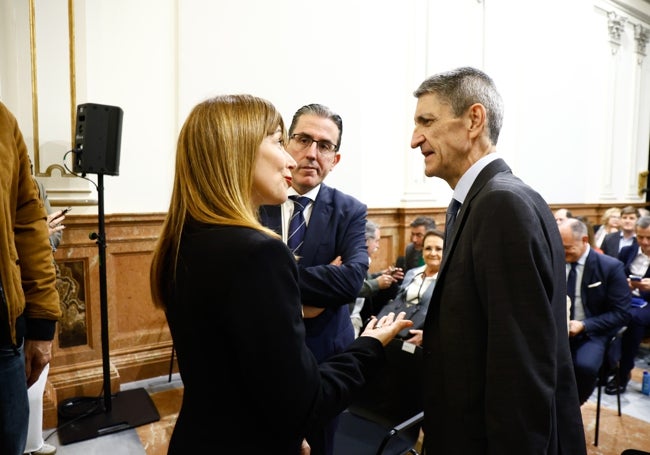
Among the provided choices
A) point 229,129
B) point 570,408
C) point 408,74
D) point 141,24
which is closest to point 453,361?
point 570,408

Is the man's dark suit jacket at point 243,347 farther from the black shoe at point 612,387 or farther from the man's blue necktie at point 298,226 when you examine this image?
the black shoe at point 612,387

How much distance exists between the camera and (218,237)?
3.04ft

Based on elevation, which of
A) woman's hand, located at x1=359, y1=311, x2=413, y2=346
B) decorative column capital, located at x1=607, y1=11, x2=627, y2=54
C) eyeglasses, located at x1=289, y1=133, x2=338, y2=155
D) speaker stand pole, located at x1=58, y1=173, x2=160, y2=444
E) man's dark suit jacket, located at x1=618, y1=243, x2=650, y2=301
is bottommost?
speaker stand pole, located at x1=58, y1=173, x2=160, y2=444

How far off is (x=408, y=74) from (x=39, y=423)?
15.4 feet

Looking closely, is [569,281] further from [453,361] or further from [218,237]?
[218,237]

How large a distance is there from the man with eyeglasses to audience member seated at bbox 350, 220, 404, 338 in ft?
5.65

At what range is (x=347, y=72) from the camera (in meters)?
4.62

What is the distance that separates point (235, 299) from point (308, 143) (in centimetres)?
104

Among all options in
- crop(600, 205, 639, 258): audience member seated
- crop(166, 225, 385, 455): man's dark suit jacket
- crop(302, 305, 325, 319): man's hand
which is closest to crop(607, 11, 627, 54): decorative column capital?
crop(600, 205, 639, 258): audience member seated

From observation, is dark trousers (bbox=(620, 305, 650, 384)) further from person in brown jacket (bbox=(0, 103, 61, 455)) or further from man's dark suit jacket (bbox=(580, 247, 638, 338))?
person in brown jacket (bbox=(0, 103, 61, 455))

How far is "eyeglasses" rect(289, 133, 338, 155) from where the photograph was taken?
1.80 metres

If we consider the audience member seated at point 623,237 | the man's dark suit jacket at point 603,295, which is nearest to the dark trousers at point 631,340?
the man's dark suit jacket at point 603,295

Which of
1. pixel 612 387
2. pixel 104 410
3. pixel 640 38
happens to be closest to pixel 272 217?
pixel 104 410

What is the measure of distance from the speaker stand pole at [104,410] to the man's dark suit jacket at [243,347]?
7.19 feet
